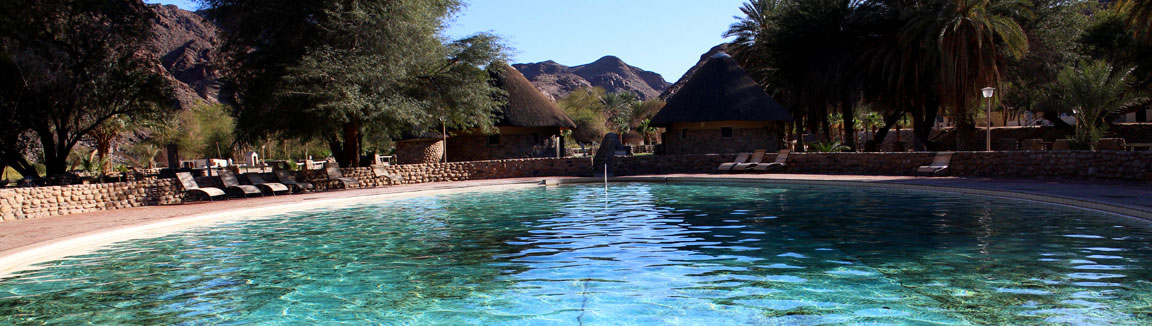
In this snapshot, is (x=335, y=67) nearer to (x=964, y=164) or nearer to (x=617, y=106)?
(x=964, y=164)

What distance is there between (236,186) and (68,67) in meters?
8.63

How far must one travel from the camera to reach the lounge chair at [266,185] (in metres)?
17.2

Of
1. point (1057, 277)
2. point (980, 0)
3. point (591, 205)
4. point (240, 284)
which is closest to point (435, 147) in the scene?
point (591, 205)

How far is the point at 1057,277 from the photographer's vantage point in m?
6.08

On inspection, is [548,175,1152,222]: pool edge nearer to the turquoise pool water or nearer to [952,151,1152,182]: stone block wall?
the turquoise pool water

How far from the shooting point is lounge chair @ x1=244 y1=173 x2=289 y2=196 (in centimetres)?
1722

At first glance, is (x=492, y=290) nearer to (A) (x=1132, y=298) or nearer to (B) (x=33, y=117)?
(A) (x=1132, y=298)

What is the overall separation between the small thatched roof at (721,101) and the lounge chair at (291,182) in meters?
15.6

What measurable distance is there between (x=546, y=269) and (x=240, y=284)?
3.08 m

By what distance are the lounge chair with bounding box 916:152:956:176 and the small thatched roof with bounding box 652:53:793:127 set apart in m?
10.2

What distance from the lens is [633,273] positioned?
22.1ft

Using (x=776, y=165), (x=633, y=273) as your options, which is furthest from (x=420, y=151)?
(x=633, y=273)

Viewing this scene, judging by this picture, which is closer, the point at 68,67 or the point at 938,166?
the point at 938,166

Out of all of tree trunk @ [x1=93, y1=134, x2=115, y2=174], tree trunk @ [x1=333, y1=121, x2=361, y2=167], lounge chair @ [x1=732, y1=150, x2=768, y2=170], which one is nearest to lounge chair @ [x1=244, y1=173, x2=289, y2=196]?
tree trunk @ [x1=333, y1=121, x2=361, y2=167]
